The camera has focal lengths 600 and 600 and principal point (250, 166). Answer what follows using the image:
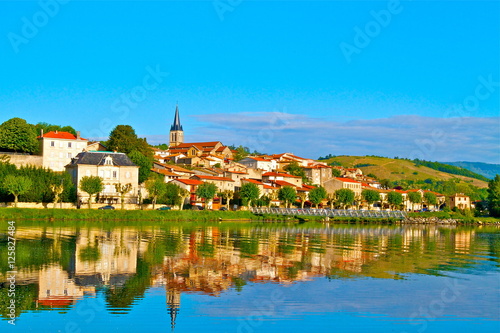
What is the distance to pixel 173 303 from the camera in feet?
60.5

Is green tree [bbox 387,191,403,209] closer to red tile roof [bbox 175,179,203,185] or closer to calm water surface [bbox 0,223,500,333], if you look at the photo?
red tile roof [bbox 175,179,203,185]

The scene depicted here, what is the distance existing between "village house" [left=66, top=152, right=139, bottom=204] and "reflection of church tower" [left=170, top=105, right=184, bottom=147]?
269 ft

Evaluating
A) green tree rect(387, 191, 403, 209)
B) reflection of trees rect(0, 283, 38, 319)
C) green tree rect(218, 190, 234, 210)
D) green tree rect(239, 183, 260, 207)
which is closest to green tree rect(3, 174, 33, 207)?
green tree rect(218, 190, 234, 210)

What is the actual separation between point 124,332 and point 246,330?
3176mm

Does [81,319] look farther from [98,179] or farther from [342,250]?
[98,179]

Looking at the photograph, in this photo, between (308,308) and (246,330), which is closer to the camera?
(246,330)

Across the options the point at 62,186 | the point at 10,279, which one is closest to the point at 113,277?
the point at 10,279

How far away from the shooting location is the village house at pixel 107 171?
7412cm

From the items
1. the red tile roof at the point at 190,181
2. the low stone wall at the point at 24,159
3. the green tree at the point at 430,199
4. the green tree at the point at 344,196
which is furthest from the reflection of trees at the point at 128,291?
the green tree at the point at 430,199

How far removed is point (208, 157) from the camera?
123750 millimetres

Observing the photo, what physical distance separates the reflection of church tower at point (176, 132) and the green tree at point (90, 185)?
8932cm

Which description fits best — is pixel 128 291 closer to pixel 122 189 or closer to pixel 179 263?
pixel 179 263

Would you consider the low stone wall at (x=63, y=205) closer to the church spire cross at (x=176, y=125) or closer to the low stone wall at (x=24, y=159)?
the low stone wall at (x=24, y=159)

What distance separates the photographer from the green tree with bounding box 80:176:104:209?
69.0 meters
